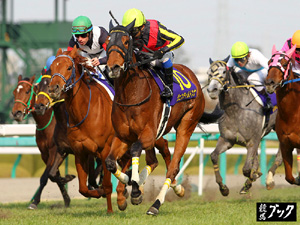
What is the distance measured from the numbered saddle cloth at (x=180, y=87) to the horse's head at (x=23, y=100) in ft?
8.32

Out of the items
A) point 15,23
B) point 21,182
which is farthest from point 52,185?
point 15,23

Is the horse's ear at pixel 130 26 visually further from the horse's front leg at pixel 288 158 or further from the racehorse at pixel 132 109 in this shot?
the horse's front leg at pixel 288 158

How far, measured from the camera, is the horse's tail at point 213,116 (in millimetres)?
8234

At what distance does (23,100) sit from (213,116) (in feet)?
8.56

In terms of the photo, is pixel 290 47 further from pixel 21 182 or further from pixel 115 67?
pixel 21 182

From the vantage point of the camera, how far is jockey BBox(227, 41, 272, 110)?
8992mm

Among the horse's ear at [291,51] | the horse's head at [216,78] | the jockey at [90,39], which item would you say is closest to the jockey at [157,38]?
the jockey at [90,39]

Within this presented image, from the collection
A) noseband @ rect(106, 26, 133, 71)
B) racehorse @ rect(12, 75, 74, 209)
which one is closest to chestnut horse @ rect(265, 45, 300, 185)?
noseband @ rect(106, 26, 133, 71)

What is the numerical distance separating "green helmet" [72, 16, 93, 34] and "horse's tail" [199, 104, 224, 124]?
82.1 inches

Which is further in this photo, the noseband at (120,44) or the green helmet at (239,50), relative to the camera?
the green helmet at (239,50)

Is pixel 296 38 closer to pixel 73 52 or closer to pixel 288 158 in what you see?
pixel 288 158

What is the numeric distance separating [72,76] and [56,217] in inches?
57.2

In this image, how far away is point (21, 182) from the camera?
11148mm

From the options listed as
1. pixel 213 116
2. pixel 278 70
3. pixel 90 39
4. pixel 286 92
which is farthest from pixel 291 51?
pixel 90 39
